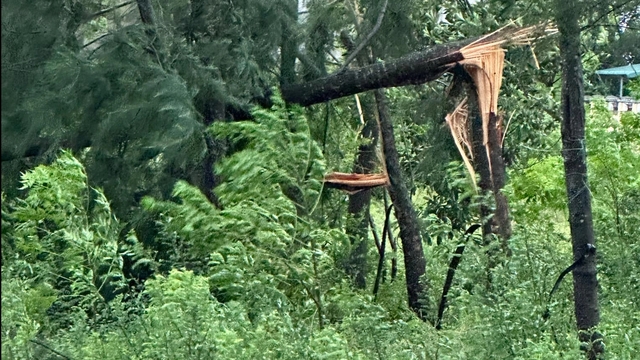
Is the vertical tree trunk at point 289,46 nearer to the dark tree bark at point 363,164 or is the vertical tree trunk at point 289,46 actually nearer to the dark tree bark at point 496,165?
the dark tree bark at point 363,164

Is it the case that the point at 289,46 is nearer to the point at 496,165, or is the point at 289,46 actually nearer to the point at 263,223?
the point at 496,165

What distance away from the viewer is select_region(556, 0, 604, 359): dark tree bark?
8.02 metres

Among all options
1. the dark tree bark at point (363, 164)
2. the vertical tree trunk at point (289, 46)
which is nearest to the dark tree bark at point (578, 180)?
the vertical tree trunk at point (289, 46)

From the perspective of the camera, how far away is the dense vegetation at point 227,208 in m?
7.15

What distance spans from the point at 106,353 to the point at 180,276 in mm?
842

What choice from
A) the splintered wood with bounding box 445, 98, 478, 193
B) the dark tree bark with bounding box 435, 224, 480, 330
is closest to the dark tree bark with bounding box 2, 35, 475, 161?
the splintered wood with bounding box 445, 98, 478, 193

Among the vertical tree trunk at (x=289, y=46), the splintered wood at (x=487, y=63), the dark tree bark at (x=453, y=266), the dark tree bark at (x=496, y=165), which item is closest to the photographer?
the dark tree bark at (x=453, y=266)

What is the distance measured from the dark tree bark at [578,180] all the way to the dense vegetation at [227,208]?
22 cm

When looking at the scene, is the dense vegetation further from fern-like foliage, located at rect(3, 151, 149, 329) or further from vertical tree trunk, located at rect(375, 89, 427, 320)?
vertical tree trunk, located at rect(375, 89, 427, 320)

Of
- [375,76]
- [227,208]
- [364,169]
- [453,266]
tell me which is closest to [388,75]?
[375,76]

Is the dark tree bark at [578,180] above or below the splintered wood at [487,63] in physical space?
below

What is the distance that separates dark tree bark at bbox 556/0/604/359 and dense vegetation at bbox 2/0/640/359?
218mm

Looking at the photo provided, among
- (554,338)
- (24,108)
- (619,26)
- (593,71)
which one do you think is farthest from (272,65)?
(593,71)

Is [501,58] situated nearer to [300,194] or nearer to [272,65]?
[272,65]
